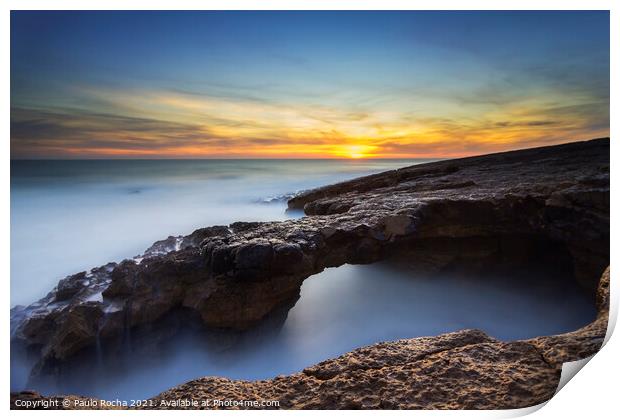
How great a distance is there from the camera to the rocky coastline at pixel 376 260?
2172mm

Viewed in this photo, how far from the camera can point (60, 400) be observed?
2258 mm

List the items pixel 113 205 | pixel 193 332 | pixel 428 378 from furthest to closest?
1. pixel 113 205
2. pixel 193 332
3. pixel 428 378

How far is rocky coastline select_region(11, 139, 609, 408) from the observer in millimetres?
2172

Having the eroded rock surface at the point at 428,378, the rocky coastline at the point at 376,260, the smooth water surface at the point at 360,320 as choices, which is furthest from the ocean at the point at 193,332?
the eroded rock surface at the point at 428,378

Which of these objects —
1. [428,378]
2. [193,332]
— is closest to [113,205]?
[193,332]

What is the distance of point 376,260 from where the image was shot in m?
3.21

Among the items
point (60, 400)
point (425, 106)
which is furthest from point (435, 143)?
point (60, 400)

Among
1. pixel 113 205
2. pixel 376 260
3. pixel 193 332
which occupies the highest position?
pixel 113 205

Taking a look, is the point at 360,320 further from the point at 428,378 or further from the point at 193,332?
the point at 193,332

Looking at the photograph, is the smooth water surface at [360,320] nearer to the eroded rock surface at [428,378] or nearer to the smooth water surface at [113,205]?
the eroded rock surface at [428,378]

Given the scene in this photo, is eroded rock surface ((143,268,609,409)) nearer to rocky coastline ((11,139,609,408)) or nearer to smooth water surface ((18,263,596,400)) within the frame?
rocky coastline ((11,139,609,408))

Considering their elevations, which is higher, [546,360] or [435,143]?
[435,143]

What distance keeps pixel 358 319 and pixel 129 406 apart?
1793 millimetres

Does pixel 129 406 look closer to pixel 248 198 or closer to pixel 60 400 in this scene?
pixel 60 400
